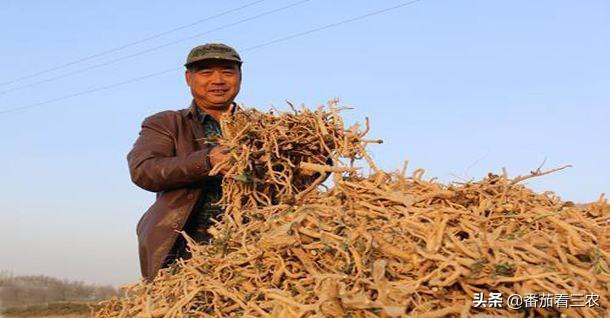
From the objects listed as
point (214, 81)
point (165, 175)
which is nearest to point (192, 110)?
point (214, 81)

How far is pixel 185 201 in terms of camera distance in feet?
14.0

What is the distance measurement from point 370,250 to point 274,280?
41cm

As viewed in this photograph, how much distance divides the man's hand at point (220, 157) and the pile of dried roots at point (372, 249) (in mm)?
106

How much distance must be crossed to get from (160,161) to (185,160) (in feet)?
0.83

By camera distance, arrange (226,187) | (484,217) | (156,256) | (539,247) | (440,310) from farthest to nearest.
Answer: (156,256) → (226,187) → (484,217) → (539,247) → (440,310)

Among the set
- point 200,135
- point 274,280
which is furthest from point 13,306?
point 274,280

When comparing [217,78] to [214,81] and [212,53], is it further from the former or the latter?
[212,53]

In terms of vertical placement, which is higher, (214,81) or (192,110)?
(214,81)

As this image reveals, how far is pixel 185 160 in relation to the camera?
3.96 metres

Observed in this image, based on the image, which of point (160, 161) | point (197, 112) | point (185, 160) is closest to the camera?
point (185, 160)

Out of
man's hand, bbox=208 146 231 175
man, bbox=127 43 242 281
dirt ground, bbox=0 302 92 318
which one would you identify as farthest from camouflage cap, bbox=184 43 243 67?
dirt ground, bbox=0 302 92 318

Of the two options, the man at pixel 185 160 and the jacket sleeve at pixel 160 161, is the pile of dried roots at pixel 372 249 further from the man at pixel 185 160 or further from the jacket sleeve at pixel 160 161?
the man at pixel 185 160

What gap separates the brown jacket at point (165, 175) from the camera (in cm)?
399

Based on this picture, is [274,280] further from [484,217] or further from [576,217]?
[576,217]
